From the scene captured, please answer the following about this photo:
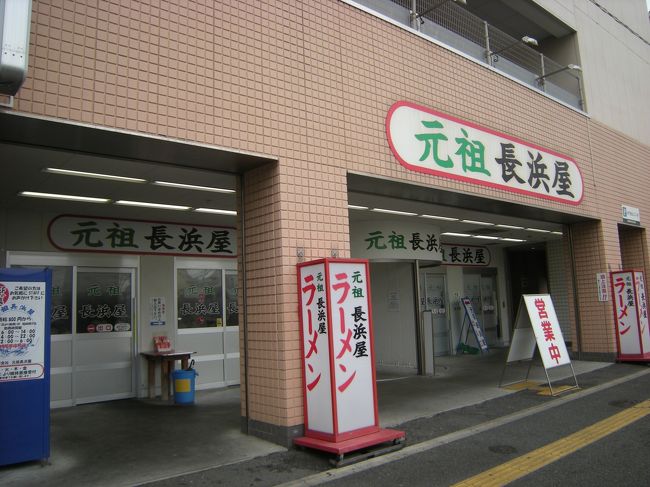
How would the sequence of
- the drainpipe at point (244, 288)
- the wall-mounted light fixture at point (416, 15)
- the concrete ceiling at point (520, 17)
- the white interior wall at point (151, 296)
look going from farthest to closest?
the concrete ceiling at point (520, 17) < the white interior wall at point (151, 296) < the wall-mounted light fixture at point (416, 15) < the drainpipe at point (244, 288)

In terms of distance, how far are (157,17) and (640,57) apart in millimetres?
15841

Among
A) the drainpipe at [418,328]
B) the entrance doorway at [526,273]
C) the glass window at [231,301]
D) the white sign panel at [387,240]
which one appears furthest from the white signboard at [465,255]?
the glass window at [231,301]

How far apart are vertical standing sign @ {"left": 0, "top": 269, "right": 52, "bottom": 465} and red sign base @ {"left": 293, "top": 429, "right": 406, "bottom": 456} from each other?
276cm

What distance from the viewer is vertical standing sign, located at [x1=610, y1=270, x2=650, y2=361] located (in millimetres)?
11852

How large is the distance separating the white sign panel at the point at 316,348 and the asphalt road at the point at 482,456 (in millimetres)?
419

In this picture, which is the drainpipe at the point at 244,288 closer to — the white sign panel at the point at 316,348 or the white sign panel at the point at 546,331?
the white sign panel at the point at 316,348

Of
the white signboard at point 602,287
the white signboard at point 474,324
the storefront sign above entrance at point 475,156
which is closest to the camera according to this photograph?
the storefront sign above entrance at point 475,156

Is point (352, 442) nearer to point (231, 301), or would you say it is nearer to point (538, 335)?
point (538, 335)

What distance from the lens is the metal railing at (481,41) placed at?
861cm

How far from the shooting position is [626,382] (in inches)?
393

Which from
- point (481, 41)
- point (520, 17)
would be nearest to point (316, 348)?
point (481, 41)

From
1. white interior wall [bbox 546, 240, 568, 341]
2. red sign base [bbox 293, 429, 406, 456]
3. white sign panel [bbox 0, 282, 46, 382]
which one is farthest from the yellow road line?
white interior wall [bbox 546, 240, 568, 341]

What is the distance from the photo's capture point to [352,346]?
584 centimetres

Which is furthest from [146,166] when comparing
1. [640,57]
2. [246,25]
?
[640,57]
